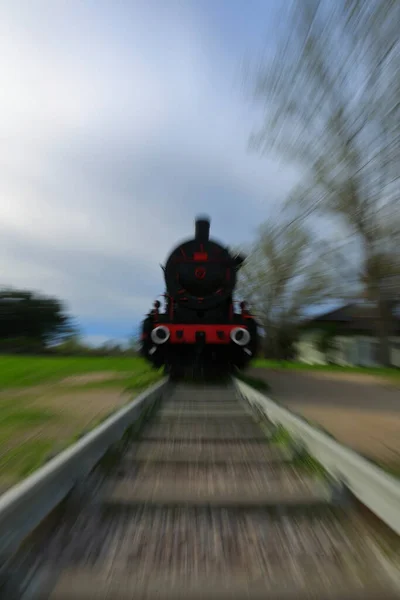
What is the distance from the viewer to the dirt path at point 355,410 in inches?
175

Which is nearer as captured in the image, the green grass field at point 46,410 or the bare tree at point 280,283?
the green grass field at point 46,410

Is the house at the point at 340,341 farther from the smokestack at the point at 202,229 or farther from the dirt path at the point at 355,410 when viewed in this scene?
the smokestack at the point at 202,229

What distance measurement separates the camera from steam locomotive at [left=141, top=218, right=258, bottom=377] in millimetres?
9828

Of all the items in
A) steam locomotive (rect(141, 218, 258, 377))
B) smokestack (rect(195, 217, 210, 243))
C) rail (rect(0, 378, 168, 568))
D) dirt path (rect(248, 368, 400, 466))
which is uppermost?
smokestack (rect(195, 217, 210, 243))

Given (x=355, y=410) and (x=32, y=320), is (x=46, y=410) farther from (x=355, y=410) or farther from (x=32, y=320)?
(x=32, y=320)

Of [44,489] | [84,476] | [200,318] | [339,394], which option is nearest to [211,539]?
[44,489]

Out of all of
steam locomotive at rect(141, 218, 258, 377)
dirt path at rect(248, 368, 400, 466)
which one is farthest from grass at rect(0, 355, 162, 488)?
dirt path at rect(248, 368, 400, 466)

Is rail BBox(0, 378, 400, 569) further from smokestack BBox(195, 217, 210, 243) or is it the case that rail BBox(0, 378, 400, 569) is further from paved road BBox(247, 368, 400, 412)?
smokestack BBox(195, 217, 210, 243)

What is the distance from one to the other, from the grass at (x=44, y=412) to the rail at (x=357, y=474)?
1726mm

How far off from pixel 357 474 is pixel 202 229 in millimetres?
8850

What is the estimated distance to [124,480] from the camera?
124 inches

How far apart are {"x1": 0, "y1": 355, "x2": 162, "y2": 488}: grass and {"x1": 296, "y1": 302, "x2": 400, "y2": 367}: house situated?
17.5m

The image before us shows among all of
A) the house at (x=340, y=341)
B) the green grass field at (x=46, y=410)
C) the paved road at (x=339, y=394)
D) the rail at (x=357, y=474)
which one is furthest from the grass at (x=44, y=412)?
the house at (x=340, y=341)

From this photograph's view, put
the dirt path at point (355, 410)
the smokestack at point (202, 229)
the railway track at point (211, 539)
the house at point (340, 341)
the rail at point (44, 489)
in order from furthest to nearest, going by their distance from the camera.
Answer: the house at point (340, 341) → the smokestack at point (202, 229) → the dirt path at point (355, 410) → the rail at point (44, 489) → the railway track at point (211, 539)
